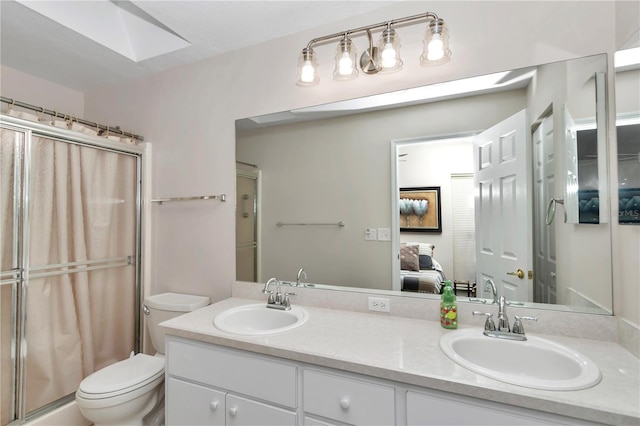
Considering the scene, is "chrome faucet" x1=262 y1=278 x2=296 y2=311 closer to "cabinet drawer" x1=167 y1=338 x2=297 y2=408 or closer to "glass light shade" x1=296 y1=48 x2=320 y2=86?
"cabinet drawer" x1=167 y1=338 x2=297 y2=408

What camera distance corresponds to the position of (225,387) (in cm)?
131

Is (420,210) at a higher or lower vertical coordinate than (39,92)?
lower

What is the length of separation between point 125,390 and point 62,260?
0.93 m

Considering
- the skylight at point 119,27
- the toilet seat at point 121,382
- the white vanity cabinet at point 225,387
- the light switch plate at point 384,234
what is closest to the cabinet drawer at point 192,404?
the white vanity cabinet at point 225,387

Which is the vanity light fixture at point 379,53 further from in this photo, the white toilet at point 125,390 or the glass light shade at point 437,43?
the white toilet at point 125,390

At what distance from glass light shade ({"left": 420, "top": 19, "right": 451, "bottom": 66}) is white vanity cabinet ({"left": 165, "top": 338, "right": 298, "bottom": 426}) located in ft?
4.85

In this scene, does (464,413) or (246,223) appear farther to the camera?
(246,223)

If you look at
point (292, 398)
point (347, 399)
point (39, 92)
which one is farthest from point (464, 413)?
point (39, 92)

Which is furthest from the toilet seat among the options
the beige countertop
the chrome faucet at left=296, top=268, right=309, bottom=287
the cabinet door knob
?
the cabinet door knob

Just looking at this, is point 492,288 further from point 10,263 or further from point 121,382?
point 10,263

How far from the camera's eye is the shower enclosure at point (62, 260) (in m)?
1.66

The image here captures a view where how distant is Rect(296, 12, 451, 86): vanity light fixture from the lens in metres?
1.38

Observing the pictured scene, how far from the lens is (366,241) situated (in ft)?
5.57

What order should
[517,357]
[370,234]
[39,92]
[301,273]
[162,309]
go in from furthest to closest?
1. [39,92]
2. [162,309]
3. [301,273]
4. [370,234]
5. [517,357]
